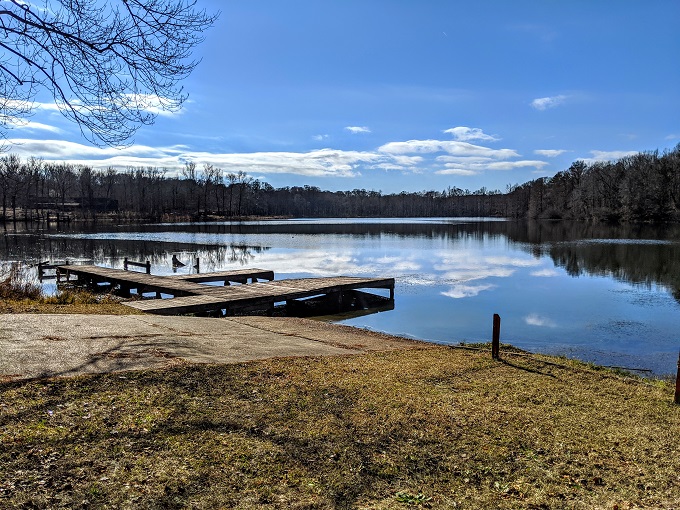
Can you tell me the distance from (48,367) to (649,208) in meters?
89.8

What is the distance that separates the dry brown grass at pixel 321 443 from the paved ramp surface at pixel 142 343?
69cm

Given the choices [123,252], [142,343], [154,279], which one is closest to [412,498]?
[142,343]

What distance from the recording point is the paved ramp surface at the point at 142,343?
22.5 feet

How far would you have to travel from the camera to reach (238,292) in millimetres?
18422

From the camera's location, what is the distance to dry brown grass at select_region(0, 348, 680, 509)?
13.2 feet

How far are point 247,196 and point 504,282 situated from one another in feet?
354

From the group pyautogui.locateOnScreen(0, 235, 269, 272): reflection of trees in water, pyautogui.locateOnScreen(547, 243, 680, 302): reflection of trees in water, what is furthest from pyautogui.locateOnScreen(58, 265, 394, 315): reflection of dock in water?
pyautogui.locateOnScreen(547, 243, 680, 302): reflection of trees in water

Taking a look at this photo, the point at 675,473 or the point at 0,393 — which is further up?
the point at 0,393

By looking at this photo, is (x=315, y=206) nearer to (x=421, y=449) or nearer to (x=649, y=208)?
(x=649, y=208)

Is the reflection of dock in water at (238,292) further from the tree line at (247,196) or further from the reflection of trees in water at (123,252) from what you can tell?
the tree line at (247,196)

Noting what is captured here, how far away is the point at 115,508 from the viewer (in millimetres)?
A: 3574

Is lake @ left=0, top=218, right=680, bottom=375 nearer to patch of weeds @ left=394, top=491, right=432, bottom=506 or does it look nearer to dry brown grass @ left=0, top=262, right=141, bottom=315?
dry brown grass @ left=0, top=262, right=141, bottom=315

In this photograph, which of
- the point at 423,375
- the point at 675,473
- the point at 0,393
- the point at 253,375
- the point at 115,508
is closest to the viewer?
the point at 115,508

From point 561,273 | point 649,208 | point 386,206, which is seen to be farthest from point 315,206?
point 561,273
